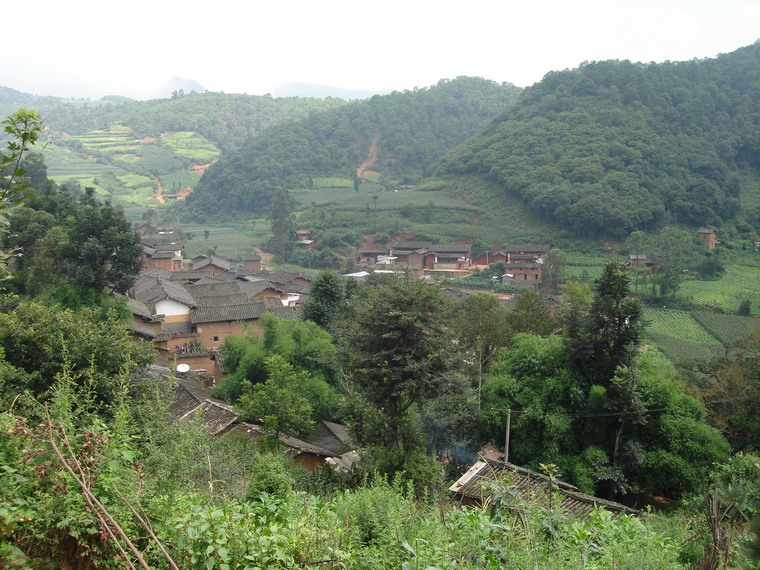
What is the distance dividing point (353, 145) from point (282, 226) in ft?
129

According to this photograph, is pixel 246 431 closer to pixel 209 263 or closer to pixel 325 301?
pixel 325 301

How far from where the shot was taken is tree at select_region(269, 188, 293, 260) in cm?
5369

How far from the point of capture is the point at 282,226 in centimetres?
5409

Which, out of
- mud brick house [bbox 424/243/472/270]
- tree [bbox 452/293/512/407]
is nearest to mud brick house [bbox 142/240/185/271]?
mud brick house [bbox 424/243/472/270]

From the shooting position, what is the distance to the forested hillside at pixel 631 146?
168 ft

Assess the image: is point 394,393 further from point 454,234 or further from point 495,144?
point 495,144

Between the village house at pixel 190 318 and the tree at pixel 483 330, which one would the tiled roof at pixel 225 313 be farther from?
the tree at pixel 483 330

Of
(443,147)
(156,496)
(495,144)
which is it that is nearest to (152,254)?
(156,496)

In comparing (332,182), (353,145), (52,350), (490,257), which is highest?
(353,145)

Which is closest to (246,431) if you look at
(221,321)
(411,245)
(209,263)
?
(221,321)

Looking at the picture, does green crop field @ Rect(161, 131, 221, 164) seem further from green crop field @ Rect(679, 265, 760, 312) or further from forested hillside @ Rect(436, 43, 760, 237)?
green crop field @ Rect(679, 265, 760, 312)

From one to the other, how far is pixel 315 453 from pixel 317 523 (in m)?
8.88

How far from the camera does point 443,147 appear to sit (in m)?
91.4

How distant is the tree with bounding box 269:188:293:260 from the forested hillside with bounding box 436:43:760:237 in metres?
23.4
